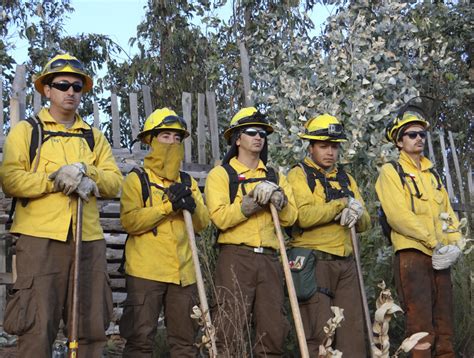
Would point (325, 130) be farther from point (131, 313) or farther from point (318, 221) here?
point (131, 313)

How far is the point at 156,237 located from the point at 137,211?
0.24m

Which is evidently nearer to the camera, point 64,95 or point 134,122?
point 64,95

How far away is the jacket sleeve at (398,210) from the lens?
598cm

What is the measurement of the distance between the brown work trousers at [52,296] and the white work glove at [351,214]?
6.32ft

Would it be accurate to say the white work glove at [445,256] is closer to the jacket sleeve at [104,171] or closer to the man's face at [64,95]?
the jacket sleeve at [104,171]

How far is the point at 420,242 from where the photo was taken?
6.06 metres

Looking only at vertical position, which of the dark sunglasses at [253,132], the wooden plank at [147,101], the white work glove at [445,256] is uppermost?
the wooden plank at [147,101]

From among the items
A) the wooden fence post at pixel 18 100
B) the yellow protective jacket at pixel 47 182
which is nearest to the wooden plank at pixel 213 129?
the wooden fence post at pixel 18 100

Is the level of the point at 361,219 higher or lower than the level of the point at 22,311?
higher

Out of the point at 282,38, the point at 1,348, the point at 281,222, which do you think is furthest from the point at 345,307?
the point at 282,38

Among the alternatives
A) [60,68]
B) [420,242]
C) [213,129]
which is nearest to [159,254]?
[60,68]

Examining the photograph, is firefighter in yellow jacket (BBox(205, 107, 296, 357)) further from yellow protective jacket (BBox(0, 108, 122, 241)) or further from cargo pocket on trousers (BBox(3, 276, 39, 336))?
cargo pocket on trousers (BBox(3, 276, 39, 336))

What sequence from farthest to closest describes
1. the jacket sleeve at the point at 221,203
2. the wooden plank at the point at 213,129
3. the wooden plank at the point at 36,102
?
the wooden plank at the point at 213,129, the wooden plank at the point at 36,102, the jacket sleeve at the point at 221,203

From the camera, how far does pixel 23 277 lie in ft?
16.1
